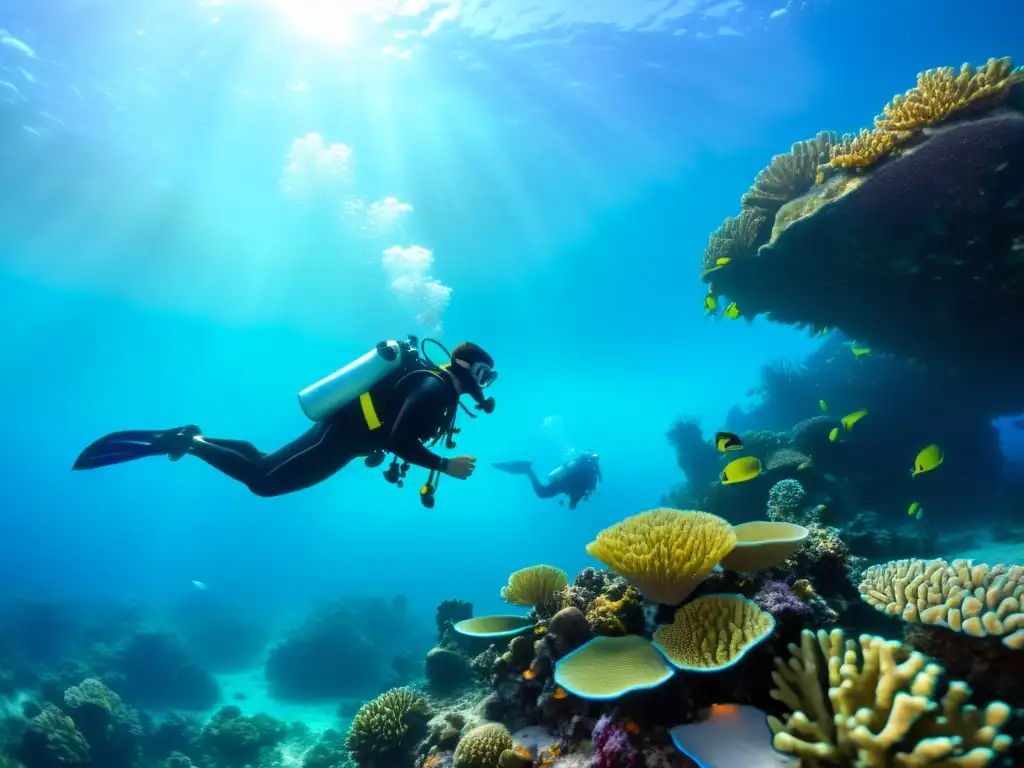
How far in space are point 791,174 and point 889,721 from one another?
1070 cm

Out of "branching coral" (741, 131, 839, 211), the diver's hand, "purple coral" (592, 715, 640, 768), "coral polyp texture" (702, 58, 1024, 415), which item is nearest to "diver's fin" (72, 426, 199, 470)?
the diver's hand

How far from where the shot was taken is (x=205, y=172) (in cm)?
2455

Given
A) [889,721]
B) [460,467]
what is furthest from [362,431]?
[889,721]

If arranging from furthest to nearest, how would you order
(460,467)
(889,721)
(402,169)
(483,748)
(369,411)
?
(402,169) → (369,411) → (460,467) → (483,748) → (889,721)

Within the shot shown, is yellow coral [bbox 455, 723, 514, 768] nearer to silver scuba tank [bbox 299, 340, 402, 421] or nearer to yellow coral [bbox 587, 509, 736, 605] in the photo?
yellow coral [bbox 587, 509, 736, 605]

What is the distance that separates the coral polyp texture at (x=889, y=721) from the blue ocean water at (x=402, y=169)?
2007 centimetres

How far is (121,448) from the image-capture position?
6.46m

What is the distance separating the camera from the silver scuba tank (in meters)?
6.09

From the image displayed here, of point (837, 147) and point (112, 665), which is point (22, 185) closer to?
point (112, 665)

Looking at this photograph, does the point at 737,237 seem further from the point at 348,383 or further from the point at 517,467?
the point at 517,467

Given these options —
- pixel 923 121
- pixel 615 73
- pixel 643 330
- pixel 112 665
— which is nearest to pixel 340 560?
pixel 112 665

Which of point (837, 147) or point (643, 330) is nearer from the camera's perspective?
point (837, 147)

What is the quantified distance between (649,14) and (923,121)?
1287 cm

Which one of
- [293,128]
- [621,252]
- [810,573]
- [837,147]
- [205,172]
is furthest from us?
[621,252]
